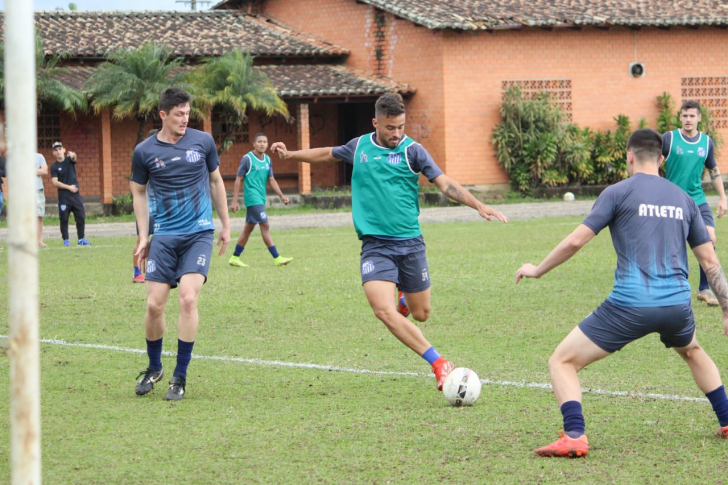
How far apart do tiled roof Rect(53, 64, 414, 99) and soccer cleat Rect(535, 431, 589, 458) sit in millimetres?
26091

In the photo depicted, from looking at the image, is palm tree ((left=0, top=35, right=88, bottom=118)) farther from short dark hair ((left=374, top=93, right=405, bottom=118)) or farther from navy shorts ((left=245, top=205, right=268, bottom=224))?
short dark hair ((left=374, top=93, right=405, bottom=118))

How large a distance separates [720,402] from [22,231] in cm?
405

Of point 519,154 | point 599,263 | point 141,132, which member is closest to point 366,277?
point 599,263

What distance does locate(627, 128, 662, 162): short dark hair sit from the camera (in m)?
5.60

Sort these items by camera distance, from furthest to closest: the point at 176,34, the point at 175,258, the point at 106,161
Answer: the point at 176,34, the point at 106,161, the point at 175,258

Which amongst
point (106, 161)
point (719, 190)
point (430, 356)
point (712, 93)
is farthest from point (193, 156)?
point (712, 93)

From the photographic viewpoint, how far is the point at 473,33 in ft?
103

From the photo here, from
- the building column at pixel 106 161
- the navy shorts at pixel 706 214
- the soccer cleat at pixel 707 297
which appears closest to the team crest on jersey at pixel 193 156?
the navy shorts at pixel 706 214

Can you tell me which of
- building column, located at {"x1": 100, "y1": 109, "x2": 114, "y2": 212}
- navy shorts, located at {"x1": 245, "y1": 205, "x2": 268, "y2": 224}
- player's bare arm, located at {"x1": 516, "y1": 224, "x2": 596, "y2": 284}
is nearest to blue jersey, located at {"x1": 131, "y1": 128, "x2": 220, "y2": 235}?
player's bare arm, located at {"x1": 516, "y1": 224, "x2": 596, "y2": 284}

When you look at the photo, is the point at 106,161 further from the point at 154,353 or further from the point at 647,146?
the point at 647,146

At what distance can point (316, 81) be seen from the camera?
32.3 metres

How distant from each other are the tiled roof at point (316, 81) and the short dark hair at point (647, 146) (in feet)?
84.7

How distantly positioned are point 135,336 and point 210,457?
4366 mm

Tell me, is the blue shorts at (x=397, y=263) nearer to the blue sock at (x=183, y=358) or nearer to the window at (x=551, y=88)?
the blue sock at (x=183, y=358)
